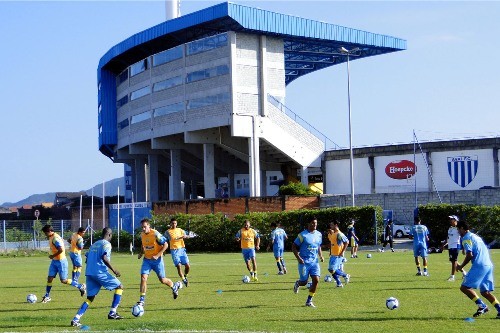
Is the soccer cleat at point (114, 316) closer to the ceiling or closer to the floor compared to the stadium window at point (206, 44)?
closer to the floor

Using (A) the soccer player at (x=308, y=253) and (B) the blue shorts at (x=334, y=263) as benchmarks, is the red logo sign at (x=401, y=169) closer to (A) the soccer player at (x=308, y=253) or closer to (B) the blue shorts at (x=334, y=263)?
(B) the blue shorts at (x=334, y=263)

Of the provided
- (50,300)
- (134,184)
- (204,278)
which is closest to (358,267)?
(204,278)

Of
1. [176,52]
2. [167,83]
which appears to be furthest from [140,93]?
[176,52]

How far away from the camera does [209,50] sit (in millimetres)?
67438

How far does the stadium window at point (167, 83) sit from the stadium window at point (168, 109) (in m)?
1.76

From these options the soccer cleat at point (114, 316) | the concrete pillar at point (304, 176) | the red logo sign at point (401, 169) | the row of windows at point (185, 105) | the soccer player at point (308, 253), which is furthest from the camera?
the concrete pillar at point (304, 176)

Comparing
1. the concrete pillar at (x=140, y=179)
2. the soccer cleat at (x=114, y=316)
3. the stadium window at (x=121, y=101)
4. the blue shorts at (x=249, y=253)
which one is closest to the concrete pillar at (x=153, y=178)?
the concrete pillar at (x=140, y=179)

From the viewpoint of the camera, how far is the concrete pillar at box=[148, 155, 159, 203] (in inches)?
3179

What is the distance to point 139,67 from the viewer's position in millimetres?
77250

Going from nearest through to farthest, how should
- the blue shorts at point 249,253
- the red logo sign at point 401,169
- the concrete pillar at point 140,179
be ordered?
the blue shorts at point 249,253 < the red logo sign at point 401,169 < the concrete pillar at point 140,179

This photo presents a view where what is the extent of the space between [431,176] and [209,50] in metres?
20.7

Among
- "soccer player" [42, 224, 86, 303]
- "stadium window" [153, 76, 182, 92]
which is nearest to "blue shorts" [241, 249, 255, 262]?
"soccer player" [42, 224, 86, 303]

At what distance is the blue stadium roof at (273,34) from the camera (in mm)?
65375

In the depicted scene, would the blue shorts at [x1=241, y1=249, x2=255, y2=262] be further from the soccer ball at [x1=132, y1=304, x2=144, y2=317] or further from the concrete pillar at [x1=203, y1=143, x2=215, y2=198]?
the concrete pillar at [x1=203, y1=143, x2=215, y2=198]
